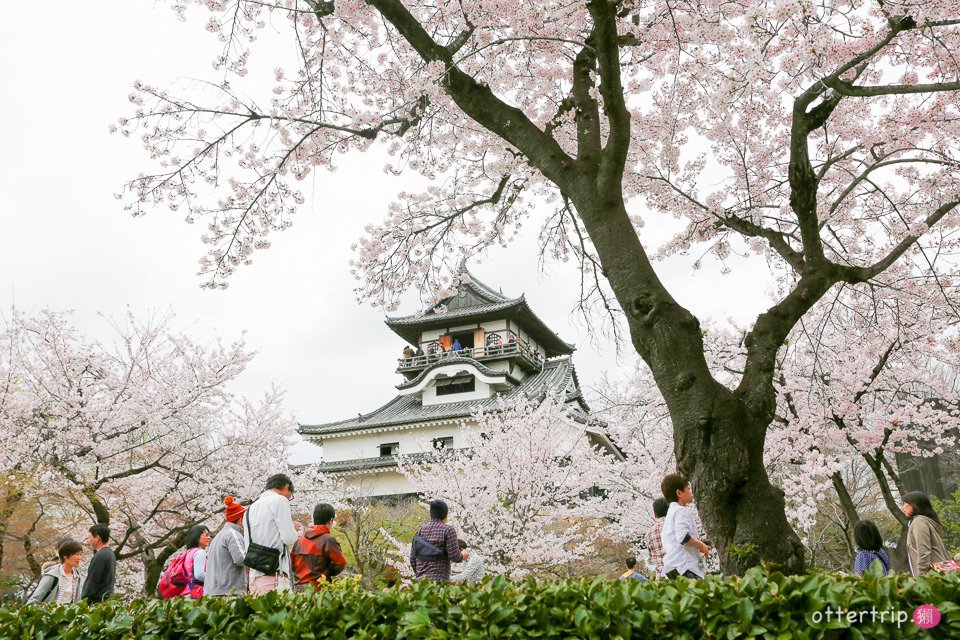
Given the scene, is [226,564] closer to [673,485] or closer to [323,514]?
[323,514]

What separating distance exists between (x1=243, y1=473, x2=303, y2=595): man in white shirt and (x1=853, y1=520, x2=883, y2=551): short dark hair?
4.26m

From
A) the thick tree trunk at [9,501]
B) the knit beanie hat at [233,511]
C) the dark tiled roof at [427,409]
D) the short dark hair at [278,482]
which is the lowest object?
the knit beanie hat at [233,511]

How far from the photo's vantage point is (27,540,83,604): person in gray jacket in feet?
17.4

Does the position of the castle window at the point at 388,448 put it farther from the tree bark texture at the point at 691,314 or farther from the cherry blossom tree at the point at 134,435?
the tree bark texture at the point at 691,314

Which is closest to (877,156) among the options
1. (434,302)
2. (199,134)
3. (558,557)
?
(434,302)

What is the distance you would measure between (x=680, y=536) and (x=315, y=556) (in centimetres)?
276

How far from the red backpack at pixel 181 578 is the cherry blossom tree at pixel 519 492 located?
714 centimetres

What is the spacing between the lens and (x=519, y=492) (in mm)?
13469

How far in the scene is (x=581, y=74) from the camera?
5.49 metres

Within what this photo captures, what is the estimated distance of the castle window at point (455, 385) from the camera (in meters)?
31.2

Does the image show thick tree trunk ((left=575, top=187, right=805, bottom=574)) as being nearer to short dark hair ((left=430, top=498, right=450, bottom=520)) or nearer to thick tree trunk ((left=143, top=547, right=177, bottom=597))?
short dark hair ((left=430, top=498, right=450, bottom=520))

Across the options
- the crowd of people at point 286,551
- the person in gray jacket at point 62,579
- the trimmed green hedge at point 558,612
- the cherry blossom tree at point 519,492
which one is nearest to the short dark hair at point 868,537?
the crowd of people at point 286,551

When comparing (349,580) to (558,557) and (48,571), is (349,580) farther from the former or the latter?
(558,557)

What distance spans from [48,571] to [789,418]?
32.6ft
